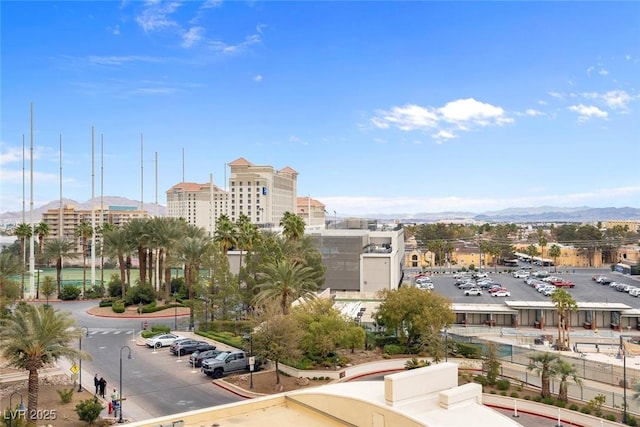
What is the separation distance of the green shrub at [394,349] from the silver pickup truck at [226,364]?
36.3 ft

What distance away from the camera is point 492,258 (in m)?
141

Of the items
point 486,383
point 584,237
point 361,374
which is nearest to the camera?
point 486,383

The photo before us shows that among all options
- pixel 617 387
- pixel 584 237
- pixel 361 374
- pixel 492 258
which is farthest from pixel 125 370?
pixel 584 237

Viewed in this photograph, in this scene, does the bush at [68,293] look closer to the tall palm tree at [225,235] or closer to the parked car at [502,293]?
the tall palm tree at [225,235]

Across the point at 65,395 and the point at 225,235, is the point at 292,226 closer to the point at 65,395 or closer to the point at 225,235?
the point at 225,235

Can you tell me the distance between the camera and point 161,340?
43.6 m

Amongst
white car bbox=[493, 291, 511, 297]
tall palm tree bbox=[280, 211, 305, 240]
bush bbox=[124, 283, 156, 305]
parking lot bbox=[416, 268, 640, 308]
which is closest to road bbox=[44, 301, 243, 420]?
bush bbox=[124, 283, 156, 305]

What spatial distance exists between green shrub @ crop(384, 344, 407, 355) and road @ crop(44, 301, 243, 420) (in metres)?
15.2

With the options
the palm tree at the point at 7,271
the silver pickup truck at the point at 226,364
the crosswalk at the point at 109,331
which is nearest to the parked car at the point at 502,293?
the silver pickup truck at the point at 226,364

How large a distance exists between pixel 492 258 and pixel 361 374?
366 feet

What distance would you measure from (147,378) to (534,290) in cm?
7237

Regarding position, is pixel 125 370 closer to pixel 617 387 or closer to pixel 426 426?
pixel 426 426

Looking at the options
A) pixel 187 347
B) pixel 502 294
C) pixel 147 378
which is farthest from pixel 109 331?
pixel 502 294

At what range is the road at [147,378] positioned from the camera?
29.4m
